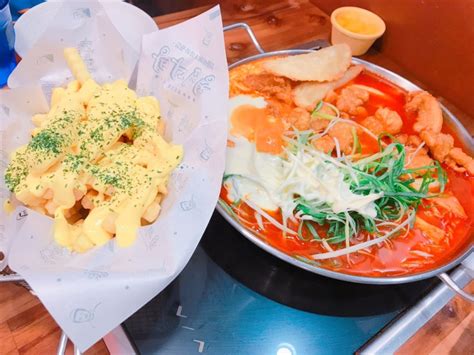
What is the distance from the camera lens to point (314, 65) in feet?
5.13

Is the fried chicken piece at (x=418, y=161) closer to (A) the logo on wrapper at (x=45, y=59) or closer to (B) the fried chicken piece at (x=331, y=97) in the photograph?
(B) the fried chicken piece at (x=331, y=97)

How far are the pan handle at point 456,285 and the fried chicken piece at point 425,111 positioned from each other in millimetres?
496

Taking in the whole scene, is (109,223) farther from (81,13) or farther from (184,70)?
(81,13)

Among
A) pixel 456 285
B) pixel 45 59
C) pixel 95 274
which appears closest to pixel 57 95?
pixel 45 59

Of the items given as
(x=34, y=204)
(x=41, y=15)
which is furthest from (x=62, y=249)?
(x=41, y=15)

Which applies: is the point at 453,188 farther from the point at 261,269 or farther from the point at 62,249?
the point at 62,249

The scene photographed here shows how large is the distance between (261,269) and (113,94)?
0.63 m

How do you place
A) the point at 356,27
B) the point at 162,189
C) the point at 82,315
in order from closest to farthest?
the point at 82,315
the point at 162,189
the point at 356,27

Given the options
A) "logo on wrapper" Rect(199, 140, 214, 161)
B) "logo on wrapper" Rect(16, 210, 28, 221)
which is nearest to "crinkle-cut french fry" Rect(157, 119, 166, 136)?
"logo on wrapper" Rect(199, 140, 214, 161)

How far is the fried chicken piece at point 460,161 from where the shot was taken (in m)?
1.40

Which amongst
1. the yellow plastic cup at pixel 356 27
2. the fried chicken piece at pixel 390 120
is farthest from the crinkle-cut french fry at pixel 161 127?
the yellow plastic cup at pixel 356 27

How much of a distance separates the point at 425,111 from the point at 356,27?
2.06 ft

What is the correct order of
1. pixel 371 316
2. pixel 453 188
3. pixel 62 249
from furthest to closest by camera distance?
1. pixel 453 188
2. pixel 371 316
3. pixel 62 249

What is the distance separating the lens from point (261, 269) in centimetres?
121
